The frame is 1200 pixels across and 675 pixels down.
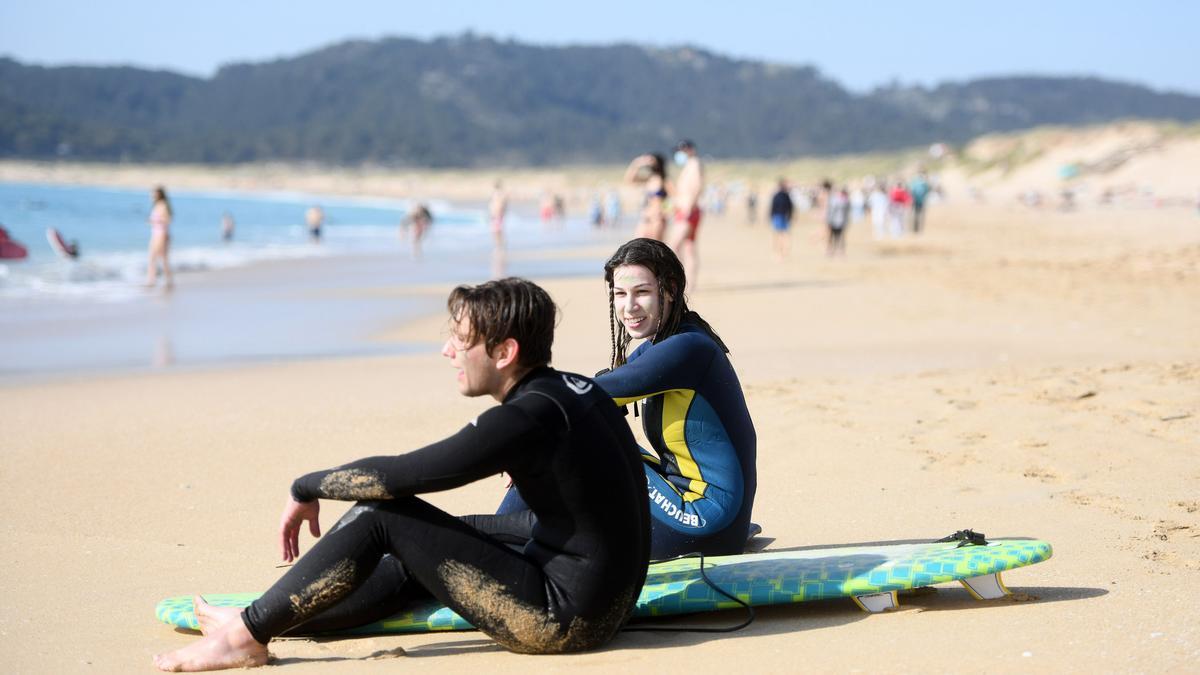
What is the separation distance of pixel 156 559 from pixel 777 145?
16848 centimetres

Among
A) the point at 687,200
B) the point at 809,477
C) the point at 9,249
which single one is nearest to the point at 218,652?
the point at 809,477

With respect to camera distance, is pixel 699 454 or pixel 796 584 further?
pixel 699 454

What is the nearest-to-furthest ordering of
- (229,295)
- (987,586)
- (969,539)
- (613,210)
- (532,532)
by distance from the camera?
(532,532)
(987,586)
(969,539)
(229,295)
(613,210)

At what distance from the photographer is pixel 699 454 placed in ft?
12.4

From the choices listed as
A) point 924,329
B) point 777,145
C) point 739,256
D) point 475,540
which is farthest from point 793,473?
point 777,145

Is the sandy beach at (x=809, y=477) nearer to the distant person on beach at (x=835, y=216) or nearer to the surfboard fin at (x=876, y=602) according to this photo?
the surfboard fin at (x=876, y=602)

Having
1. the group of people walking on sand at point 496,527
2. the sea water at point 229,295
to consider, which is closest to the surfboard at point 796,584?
the group of people walking on sand at point 496,527

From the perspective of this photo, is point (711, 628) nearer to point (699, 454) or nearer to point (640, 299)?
point (699, 454)

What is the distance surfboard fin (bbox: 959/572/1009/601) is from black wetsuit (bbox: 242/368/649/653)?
106 centimetres

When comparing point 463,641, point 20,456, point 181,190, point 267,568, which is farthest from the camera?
point 181,190

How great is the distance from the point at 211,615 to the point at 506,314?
1191 millimetres

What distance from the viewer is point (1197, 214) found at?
30344 mm

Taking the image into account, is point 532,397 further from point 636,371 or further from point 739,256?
point 739,256

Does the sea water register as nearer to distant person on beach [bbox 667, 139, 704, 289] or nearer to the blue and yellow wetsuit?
distant person on beach [bbox 667, 139, 704, 289]
